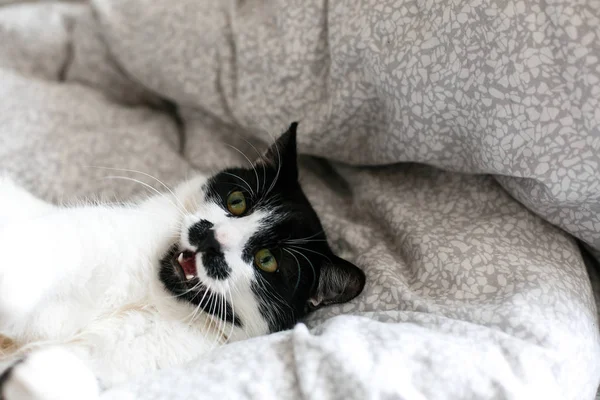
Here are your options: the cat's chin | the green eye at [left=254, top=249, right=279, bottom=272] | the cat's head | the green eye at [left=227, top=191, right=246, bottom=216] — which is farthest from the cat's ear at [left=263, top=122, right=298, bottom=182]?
the cat's chin

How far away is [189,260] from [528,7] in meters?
0.94

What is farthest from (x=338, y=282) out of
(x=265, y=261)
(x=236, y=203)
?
(x=236, y=203)

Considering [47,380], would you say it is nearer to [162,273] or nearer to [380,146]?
[162,273]

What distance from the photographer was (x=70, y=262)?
1.13m

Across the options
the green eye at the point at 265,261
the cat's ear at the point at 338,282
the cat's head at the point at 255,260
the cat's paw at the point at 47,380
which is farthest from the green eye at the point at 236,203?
the cat's paw at the point at 47,380

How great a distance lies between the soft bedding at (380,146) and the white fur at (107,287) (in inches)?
4.6

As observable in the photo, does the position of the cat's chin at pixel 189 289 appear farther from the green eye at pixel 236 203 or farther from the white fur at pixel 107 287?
the green eye at pixel 236 203

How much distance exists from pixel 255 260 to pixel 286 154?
297 mm

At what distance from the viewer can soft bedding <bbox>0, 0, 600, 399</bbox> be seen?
104cm

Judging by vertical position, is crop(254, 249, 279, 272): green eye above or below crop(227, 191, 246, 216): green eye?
below

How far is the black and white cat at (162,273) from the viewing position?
110 centimetres

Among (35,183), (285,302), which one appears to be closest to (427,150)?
(285,302)

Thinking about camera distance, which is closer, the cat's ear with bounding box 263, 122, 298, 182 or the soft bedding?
the soft bedding

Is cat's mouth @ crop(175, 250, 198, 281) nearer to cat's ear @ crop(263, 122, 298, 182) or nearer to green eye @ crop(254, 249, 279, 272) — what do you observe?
green eye @ crop(254, 249, 279, 272)
